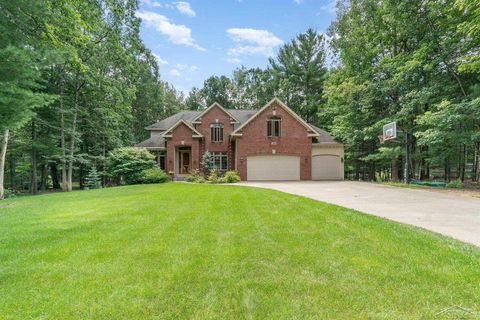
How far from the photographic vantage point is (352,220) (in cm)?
655

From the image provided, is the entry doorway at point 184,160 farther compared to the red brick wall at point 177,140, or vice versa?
the entry doorway at point 184,160

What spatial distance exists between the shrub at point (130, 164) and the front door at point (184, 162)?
399 cm

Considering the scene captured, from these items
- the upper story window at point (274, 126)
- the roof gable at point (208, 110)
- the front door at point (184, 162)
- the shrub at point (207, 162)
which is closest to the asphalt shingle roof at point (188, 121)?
the roof gable at point (208, 110)

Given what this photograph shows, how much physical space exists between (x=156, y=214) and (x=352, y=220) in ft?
17.0

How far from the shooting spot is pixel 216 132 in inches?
974

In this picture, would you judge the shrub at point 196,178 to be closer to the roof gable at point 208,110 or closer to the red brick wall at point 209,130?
the red brick wall at point 209,130

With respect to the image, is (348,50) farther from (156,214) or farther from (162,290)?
(162,290)

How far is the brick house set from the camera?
2269 cm

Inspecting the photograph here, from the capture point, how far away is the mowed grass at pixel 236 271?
284cm

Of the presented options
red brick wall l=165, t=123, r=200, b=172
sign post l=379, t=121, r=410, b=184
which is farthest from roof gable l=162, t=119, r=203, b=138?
sign post l=379, t=121, r=410, b=184

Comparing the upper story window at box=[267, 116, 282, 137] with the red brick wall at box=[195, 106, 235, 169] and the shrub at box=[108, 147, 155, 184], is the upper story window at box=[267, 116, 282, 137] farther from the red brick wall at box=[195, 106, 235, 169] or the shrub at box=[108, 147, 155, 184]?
the shrub at box=[108, 147, 155, 184]

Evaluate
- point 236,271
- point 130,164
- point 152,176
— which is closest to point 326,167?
point 152,176

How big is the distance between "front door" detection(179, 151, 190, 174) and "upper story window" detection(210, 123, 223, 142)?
2.73 m

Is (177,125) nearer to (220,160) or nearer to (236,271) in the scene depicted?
(220,160)
